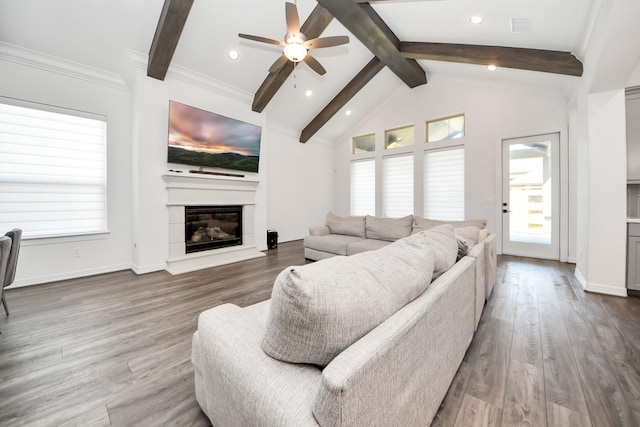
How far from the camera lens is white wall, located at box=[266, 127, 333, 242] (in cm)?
605

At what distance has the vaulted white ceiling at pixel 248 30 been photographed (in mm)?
2852

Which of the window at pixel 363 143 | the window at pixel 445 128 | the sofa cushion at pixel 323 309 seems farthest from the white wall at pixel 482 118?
the sofa cushion at pixel 323 309

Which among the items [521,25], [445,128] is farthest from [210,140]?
[445,128]

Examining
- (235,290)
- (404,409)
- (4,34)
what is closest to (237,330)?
(404,409)

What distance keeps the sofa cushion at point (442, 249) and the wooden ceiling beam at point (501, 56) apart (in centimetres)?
329

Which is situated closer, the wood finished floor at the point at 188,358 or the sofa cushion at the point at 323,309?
the sofa cushion at the point at 323,309

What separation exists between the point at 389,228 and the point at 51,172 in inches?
190

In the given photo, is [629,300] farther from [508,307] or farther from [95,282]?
[95,282]

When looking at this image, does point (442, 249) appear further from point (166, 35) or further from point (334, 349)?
point (166, 35)

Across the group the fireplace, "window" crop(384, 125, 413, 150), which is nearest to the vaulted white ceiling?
"window" crop(384, 125, 413, 150)

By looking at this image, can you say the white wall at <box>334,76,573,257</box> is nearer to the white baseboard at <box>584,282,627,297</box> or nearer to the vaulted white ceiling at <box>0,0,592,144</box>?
the vaulted white ceiling at <box>0,0,592,144</box>

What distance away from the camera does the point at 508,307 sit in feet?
8.11

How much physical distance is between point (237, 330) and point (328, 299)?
1.55 feet

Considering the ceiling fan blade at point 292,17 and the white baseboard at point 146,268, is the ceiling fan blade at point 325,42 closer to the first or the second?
the ceiling fan blade at point 292,17
